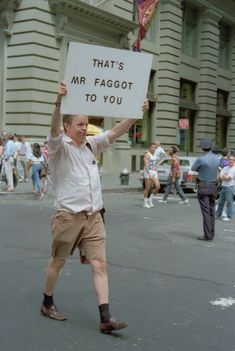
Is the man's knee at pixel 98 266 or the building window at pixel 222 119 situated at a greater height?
the building window at pixel 222 119

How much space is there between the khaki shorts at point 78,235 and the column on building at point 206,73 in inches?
1266

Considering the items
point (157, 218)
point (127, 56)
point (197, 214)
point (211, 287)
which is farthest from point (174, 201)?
point (127, 56)

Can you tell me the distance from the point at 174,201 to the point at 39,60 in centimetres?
937

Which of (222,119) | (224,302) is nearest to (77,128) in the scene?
(224,302)

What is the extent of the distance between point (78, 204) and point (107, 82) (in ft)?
3.74

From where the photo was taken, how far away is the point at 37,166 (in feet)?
55.5

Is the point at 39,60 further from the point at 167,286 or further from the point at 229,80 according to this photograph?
the point at 229,80

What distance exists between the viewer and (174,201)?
1786cm

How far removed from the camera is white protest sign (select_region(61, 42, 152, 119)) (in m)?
4.79

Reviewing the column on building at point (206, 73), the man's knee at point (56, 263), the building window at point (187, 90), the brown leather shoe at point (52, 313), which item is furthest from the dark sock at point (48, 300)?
the column on building at point (206, 73)

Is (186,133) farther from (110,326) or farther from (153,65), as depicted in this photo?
(110,326)

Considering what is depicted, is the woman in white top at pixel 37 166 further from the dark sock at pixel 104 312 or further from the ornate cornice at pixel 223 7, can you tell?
the ornate cornice at pixel 223 7

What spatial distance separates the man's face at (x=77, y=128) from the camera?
475cm

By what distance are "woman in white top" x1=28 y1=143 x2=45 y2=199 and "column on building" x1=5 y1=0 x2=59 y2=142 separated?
650 centimetres
